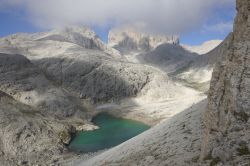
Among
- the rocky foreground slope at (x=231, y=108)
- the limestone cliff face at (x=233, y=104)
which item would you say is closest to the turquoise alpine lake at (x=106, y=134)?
the rocky foreground slope at (x=231, y=108)

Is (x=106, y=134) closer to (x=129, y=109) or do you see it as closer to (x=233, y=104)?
(x=129, y=109)

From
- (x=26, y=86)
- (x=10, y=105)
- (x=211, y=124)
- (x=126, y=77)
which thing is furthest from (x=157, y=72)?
(x=211, y=124)

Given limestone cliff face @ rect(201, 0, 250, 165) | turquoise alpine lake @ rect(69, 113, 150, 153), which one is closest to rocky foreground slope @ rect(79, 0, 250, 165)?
limestone cliff face @ rect(201, 0, 250, 165)

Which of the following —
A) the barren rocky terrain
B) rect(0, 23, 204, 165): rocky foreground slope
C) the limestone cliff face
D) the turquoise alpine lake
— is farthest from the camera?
the turquoise alpine lake

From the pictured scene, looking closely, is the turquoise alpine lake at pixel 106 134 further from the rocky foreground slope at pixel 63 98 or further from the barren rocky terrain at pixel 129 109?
the rocky foreground slope at pixel 63 98

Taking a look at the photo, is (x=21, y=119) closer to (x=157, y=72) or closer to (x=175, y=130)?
(x=175, y=130)

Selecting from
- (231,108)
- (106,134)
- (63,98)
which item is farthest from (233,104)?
(63,98)

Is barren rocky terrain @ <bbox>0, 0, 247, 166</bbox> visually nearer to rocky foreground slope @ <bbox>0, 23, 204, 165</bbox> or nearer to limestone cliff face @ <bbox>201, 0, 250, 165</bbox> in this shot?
limestone cliff face @ <bbox>201, 0, 250, 165</bbox>
